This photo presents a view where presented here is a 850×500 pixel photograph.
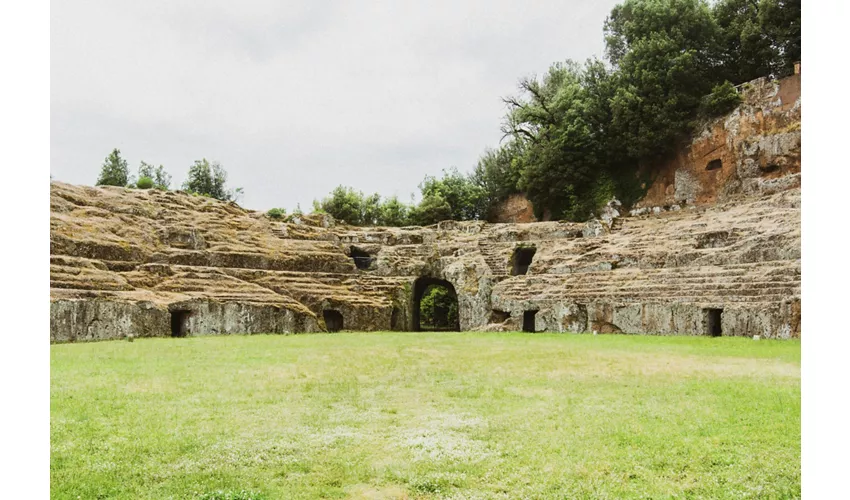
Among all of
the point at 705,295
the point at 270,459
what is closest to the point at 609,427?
the point at 270,459

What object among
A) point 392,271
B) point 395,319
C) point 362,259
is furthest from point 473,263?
point 362,259

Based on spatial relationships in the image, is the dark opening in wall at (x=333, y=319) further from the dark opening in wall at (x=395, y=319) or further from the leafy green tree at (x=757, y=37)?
the leafy green tree at (x=757, y=37)

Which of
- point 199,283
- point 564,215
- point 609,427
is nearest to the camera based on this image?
point 609,427

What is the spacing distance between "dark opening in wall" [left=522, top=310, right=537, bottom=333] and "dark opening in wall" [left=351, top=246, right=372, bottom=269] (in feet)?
30.1

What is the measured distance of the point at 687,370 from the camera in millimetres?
10242

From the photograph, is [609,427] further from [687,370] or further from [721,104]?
[721,104]

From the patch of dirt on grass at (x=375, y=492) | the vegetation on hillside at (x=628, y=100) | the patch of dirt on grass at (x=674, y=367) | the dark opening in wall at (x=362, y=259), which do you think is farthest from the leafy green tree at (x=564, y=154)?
the patch of dirt on grass at (x=375, y=492)

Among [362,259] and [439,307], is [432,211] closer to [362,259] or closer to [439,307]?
[439,307]

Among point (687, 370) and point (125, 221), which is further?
point (125, 221)

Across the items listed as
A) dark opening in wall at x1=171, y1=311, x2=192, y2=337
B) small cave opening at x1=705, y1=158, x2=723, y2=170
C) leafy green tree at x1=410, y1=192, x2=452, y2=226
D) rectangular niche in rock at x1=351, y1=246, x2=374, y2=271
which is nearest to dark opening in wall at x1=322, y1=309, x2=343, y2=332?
rectangular niche in rock at x1=351, y1=246, x2=374, y2=271

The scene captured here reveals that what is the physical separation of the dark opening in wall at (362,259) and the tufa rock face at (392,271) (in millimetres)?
102

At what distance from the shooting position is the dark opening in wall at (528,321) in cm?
2312

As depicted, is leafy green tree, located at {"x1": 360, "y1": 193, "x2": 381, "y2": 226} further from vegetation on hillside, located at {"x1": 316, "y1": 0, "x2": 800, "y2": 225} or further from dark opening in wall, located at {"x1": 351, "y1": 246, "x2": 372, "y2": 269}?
dark opening in wall, located at {"x1": 351, "y1": 246, "x2": 372, "y2": 269}
